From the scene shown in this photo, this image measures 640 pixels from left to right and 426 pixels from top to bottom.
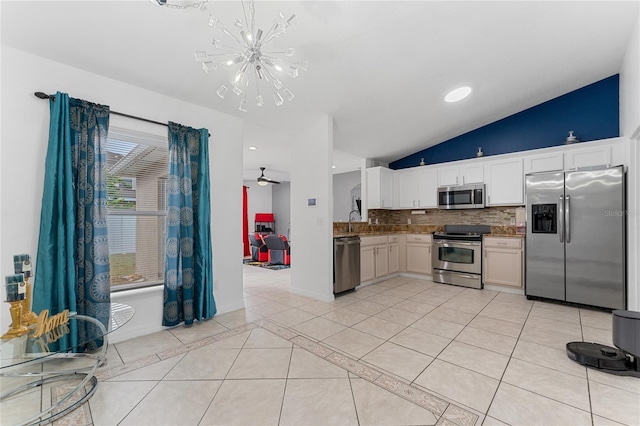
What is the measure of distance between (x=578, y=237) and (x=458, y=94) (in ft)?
8.01

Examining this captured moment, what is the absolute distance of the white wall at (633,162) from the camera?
2820 mm

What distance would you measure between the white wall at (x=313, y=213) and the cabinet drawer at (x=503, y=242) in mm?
2625

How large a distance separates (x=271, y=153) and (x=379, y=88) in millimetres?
3097

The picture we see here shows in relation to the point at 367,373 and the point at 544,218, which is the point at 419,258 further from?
the point at 367,373

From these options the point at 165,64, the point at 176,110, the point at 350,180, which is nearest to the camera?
the point at 165,64

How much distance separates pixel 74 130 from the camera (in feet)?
7.82

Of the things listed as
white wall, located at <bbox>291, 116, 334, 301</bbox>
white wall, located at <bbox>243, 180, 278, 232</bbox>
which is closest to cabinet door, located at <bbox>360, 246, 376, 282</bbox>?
white wall, located at <bbox>291, 116, 334, 301</bbox>

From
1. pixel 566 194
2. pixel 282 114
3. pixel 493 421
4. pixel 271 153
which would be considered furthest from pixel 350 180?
pixel 493 421

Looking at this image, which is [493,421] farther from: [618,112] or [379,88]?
[618,112]

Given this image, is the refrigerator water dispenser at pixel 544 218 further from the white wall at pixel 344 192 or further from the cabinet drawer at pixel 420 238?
the white wall at pixel 344 192

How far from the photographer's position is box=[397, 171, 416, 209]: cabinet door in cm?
564

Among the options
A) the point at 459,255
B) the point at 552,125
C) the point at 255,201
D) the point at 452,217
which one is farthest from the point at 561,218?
the point at 255,201

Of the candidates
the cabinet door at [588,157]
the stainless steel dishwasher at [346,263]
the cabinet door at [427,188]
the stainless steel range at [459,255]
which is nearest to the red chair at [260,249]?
the stainless steel dishwasher at [346,263]

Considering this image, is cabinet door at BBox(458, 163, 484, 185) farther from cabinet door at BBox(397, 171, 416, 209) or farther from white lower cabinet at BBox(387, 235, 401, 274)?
white lower cabinet at BBox(387, 235, 401, 274)
